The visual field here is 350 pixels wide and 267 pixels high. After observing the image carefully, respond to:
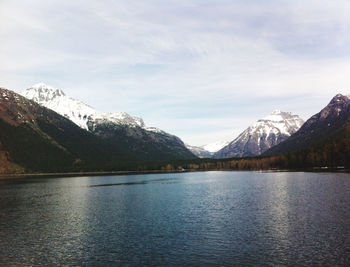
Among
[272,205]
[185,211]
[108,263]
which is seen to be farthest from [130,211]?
[108,263]

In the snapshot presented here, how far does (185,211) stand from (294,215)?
2901 cm

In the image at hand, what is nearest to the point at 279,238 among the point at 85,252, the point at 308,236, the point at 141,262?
Answer: the point at 308,236

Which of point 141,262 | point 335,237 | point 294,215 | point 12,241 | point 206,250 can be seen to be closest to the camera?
point 141,262

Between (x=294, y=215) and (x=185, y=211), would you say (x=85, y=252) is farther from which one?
(x=294, y=215)

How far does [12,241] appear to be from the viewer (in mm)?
61156

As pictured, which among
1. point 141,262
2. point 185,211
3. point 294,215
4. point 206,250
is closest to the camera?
point 141,262

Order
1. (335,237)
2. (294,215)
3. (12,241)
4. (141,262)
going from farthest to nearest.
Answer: (294,215), (12,241), (335,237), (141,262)

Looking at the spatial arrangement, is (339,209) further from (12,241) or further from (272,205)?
(12,241)

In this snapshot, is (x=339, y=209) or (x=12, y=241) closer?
(x=12, y=241)

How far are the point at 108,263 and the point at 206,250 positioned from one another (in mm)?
15527

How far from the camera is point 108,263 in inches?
1837

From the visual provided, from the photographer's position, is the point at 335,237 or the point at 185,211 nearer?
the point at 335,237

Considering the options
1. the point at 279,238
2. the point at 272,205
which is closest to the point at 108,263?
the point at 279,238

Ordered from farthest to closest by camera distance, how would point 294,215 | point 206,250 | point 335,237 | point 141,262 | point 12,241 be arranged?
point 294,215 → point 12,241 → point 335,237 → point 206,250 → point 141,262
